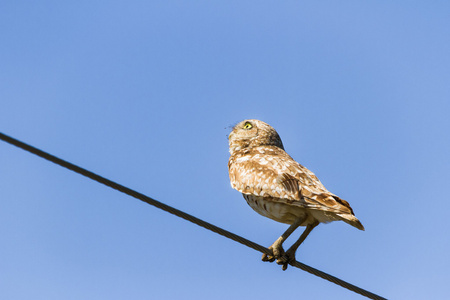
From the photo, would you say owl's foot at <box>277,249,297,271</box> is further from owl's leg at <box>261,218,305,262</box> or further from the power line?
the power line

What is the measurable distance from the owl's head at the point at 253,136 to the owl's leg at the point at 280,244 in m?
2.65

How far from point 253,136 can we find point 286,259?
318cm

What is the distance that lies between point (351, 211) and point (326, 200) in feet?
1.29

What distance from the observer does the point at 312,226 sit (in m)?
9.39

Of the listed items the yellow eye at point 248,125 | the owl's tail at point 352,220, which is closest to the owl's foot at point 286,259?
the owl's tail at point 352,220

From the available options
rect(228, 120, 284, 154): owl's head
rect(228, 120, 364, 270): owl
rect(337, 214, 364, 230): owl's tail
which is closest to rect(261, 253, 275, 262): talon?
rect(228, 120, 364, 270): owl

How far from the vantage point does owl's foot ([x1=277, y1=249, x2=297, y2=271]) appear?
902 cm

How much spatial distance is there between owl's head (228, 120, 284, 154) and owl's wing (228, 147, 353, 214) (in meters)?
0.74

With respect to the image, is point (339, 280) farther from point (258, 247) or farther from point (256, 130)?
point (256, 130)

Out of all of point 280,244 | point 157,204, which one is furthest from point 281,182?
point 157,204

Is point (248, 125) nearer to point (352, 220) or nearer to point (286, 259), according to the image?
point (286, 259)

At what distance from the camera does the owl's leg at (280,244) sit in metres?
9.00

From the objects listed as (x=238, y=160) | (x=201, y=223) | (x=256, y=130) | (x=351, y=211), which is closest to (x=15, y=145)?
(x=201, y=223)

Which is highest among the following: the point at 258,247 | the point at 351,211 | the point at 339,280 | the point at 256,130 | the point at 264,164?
the point at 256,130
